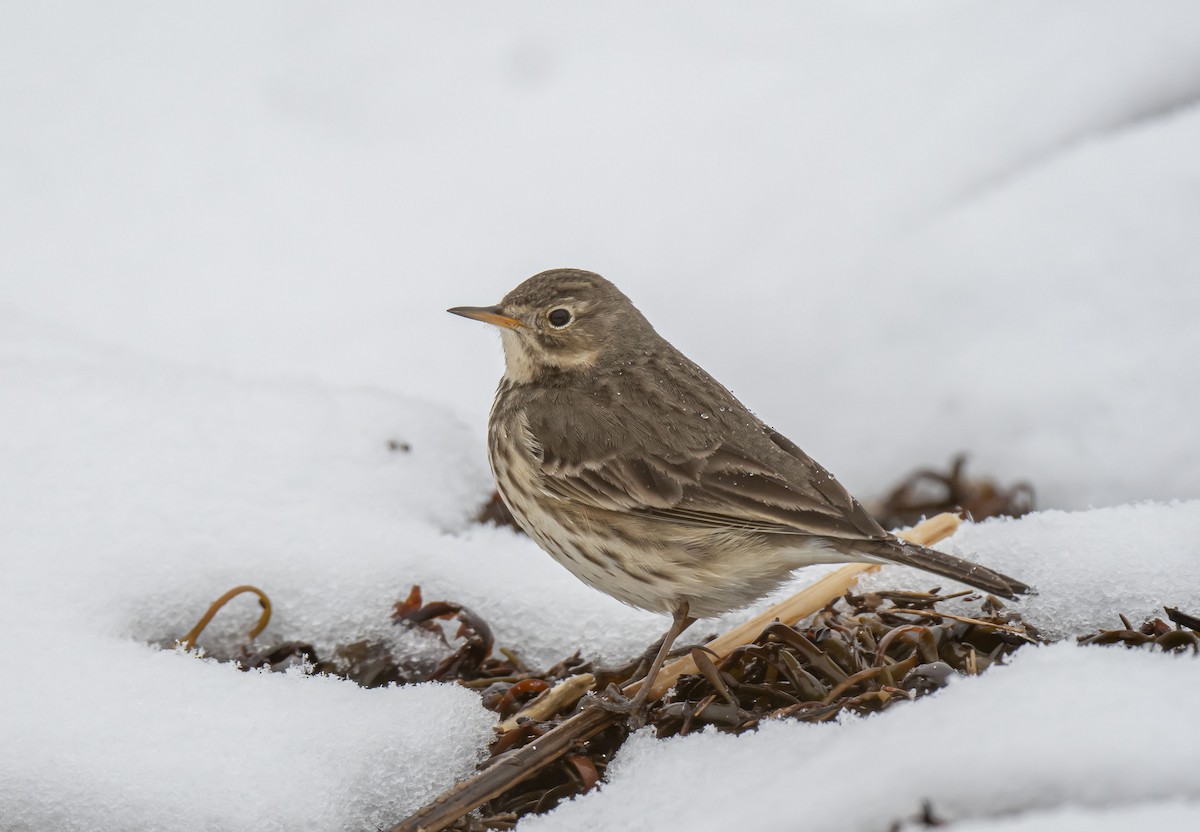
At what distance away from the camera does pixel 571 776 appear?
336 cm

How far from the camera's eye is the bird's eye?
479cm

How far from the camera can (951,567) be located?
351cm

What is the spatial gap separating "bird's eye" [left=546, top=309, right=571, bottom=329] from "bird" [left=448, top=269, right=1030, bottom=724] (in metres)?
0.25

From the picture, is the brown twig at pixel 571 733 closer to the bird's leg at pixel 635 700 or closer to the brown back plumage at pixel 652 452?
the bird's leg at pixel 635 700

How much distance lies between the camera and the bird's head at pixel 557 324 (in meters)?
4.77

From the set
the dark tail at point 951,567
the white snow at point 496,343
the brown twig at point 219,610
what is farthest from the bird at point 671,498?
the brown twig at point 219,610

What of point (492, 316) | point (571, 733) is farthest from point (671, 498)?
point (492, 316)

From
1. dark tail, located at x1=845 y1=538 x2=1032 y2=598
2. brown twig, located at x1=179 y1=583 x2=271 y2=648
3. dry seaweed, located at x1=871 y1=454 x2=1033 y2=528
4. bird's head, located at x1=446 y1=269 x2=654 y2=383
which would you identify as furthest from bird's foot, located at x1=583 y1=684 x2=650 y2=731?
dry seaweed, located at x1=871 y1=454 x2=1033 y2=528

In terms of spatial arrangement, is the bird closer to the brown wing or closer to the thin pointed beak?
the brown wing

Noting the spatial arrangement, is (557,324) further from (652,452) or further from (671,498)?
(671,498)

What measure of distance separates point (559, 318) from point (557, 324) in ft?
0.09

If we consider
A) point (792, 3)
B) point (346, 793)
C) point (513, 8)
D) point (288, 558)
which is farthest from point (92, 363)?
point (792, 3)

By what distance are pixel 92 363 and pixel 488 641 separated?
2.97 meters

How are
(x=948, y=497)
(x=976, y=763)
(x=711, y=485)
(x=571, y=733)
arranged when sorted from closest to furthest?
(x=976, y=763) → (x=571, y=733) → (x=711, y=485) → (x=948, y=497)
